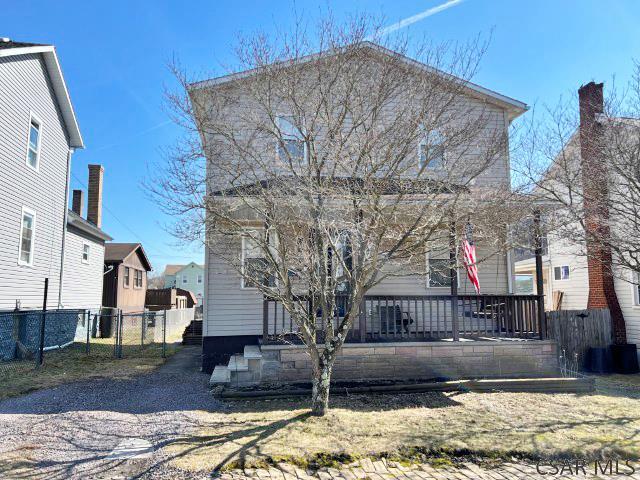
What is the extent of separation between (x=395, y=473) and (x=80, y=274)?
620 inches

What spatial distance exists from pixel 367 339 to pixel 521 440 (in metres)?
3.41

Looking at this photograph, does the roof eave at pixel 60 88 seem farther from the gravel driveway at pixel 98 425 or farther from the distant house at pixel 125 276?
the gravel driveway at pixel 98 425

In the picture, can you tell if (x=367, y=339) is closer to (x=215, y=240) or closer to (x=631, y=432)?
(x=215, y=240)

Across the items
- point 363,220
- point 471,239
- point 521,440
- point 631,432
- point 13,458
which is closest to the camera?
point 13,458

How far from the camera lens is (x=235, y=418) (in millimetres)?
5922

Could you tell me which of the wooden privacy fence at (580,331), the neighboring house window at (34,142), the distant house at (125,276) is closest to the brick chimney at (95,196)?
the distant house at (125,276)

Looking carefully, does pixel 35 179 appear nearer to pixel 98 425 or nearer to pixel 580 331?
pixel 98 425

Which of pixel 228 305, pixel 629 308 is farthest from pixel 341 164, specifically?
pixel 629 308

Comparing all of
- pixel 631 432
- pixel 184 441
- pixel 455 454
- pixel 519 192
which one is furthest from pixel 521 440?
pixel 519 192

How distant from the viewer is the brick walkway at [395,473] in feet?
13.8

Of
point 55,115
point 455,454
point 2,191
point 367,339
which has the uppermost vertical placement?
point 55,115

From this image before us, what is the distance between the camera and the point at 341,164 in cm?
587

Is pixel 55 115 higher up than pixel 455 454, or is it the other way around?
pixel 55 115

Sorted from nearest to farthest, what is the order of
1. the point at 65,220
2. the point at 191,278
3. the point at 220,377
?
the point at 220,377 < the point at 65,220 < the point at 191,278
